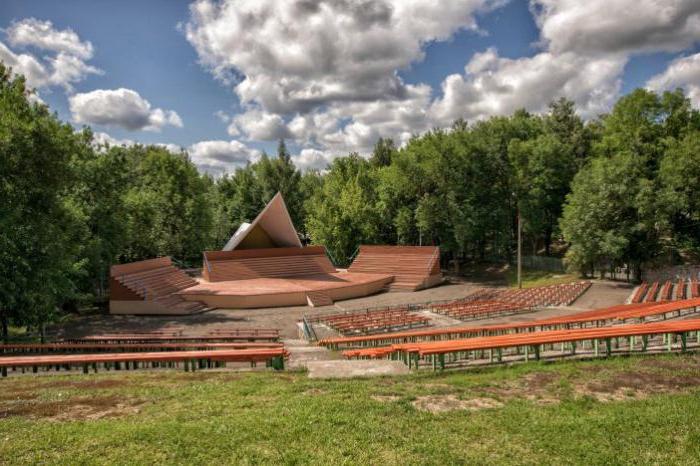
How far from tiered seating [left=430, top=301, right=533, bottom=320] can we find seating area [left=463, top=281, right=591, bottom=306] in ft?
3.45

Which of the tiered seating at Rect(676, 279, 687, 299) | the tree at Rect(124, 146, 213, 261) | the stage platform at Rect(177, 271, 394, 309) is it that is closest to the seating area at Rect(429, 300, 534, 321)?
the stage platform at Rect(177, 271, 394, 309)

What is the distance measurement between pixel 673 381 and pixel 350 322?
44.1ft

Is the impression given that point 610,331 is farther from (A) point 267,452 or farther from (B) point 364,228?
(B) point 364,228

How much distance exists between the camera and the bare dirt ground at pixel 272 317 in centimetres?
2058

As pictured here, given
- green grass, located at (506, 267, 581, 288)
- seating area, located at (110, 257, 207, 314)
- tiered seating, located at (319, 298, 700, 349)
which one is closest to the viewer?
tiered seating, located at (319, 298, 700, 349)

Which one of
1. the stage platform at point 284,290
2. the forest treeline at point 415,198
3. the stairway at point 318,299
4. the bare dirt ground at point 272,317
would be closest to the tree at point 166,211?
the forest treeline at point 415,198

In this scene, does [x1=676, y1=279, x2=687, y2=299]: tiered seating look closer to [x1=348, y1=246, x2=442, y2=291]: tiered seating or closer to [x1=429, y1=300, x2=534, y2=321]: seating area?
[x1=429, y1=300, x2=534, y2=321]: seating area

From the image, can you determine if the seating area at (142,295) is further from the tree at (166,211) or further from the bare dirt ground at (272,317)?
the tree at (166,211)

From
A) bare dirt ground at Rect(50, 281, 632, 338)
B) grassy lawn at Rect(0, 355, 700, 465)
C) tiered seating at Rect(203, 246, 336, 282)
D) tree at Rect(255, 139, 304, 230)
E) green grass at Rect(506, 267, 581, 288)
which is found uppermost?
tree at Rect(255, 139, 304, 230)

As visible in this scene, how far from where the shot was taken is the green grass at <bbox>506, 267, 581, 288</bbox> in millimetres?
32516

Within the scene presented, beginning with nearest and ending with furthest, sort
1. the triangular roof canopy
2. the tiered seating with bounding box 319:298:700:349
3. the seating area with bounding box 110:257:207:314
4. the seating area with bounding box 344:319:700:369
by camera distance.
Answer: the seating area with bounding box 344:319:700:369
the tiered seating with bounding box 319:298:700:349
the seating area with bounding box 110:257:207:314
the triangular roof canopy

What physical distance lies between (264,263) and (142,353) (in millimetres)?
21221

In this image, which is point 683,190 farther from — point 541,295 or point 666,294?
point 541,295

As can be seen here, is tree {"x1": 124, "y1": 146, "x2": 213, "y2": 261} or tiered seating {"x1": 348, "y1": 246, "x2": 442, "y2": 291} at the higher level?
tree {"x1": 124, "y1": 146, "x2": 213, "y2": 261}
